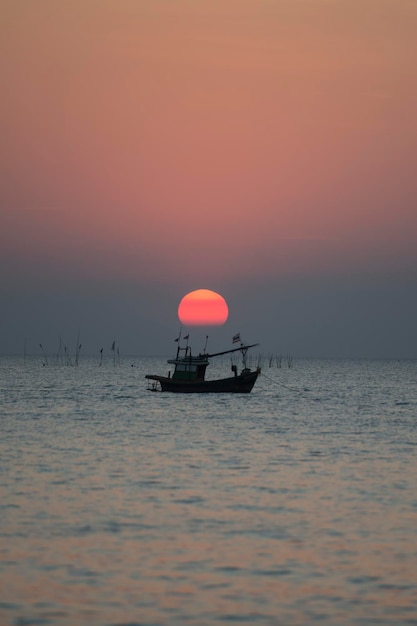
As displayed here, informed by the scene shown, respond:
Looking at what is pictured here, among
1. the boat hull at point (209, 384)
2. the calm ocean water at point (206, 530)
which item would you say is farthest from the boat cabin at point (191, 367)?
the calm ocean water at point (206, 530)

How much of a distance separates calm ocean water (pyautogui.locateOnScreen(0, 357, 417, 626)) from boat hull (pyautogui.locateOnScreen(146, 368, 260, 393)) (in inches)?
1804

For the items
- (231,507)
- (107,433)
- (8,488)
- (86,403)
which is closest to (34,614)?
(231,507)

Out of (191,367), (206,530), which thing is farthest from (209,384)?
(206,530)

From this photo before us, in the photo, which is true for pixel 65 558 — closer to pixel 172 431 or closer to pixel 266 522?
pixel 266 522

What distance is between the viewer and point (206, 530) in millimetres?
25438

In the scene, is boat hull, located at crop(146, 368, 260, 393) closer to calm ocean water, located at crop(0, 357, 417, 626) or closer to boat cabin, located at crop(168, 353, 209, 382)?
boat cabin, located at crop(168, 353, 209, 382)

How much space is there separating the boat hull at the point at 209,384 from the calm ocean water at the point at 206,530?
45.8m

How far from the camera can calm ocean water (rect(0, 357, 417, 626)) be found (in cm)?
1808

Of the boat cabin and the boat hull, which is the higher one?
the boat cabin

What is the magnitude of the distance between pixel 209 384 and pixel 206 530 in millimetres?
75334

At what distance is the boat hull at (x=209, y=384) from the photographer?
10050cm

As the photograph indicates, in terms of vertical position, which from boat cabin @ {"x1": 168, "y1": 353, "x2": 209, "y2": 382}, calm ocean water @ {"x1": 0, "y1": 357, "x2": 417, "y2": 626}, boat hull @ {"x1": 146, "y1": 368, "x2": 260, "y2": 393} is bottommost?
calm ocean water @ {"x1": 0, "y1": 357, "x2": 417, "y2": 626}

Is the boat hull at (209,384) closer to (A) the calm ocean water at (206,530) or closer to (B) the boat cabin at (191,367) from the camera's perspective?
(B) the boat cabin at (191,367)

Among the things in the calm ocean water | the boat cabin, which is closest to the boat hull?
the boat cabin
